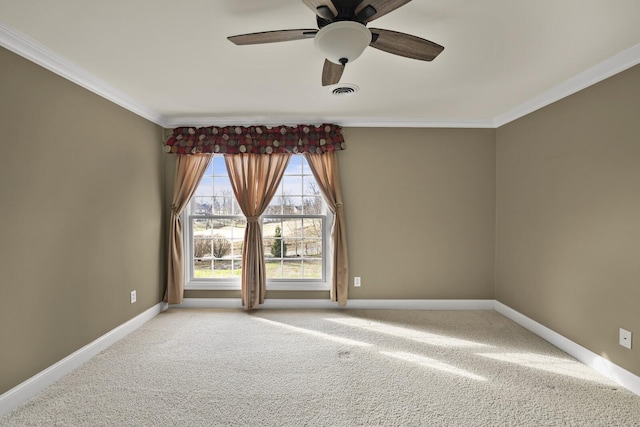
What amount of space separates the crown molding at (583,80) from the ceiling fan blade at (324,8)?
2186 millimetres

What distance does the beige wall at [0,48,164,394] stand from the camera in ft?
6.59

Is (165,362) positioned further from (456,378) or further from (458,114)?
Answer: (458,114)

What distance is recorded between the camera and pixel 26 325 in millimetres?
2100

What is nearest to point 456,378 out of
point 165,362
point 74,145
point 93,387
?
point 165,362

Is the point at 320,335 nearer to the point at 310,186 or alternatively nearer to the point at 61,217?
the point at 310,186

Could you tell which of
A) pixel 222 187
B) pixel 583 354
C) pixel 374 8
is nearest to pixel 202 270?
pixel 222 187

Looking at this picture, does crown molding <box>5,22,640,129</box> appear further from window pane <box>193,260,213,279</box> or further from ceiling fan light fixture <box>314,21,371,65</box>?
ceiling fan light fixture <box>314,21,371,65</box>

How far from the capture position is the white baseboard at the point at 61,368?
6.53ft

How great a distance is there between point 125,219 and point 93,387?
153 cm

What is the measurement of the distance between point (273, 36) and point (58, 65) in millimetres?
1849

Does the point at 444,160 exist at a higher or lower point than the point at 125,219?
higher

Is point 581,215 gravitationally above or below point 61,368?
above

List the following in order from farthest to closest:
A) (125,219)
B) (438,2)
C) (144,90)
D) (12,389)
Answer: (125,219) → (144,90) → (12,389) → (438,2)

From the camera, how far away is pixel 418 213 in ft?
12.7
